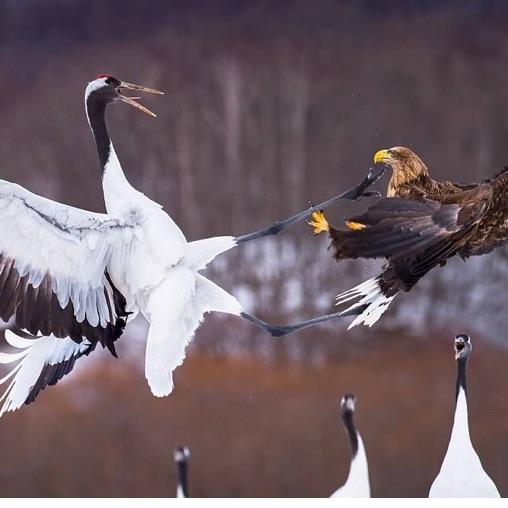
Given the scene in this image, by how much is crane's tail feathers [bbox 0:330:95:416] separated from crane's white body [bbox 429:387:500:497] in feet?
2.75

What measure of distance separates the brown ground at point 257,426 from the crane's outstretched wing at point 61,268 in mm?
422

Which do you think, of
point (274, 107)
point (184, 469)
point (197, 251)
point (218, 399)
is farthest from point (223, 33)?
point (184, 469)

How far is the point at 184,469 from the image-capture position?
244 cm

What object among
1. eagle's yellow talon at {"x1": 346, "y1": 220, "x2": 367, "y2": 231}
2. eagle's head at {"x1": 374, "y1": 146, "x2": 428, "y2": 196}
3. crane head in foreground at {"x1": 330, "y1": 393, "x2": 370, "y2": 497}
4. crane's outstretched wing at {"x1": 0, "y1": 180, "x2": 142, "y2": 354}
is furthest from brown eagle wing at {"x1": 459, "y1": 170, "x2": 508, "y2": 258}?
crane's outstretched wing at {"x1": 0, "y1": 180, "x2": 142, "y2": 354}

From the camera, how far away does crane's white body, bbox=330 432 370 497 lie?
2.36 m

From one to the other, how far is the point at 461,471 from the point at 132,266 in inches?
34.1

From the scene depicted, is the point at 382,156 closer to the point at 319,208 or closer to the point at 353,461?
the point at 319,208

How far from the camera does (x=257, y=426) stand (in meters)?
2.53

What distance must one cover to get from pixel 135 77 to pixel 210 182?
314 mm

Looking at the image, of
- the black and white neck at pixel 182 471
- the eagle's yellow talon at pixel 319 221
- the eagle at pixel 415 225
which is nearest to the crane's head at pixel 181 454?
the black and white neck at pixel 182 471

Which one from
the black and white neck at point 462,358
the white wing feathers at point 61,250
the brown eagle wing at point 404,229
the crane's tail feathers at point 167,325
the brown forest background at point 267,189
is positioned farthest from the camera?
the brown forest background at point 267,189

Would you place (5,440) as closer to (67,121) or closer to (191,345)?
(191,345)

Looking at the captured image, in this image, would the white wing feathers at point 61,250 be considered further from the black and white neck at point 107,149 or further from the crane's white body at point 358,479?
the crane's white body at point 358,479

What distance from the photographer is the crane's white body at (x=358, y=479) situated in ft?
7.75
